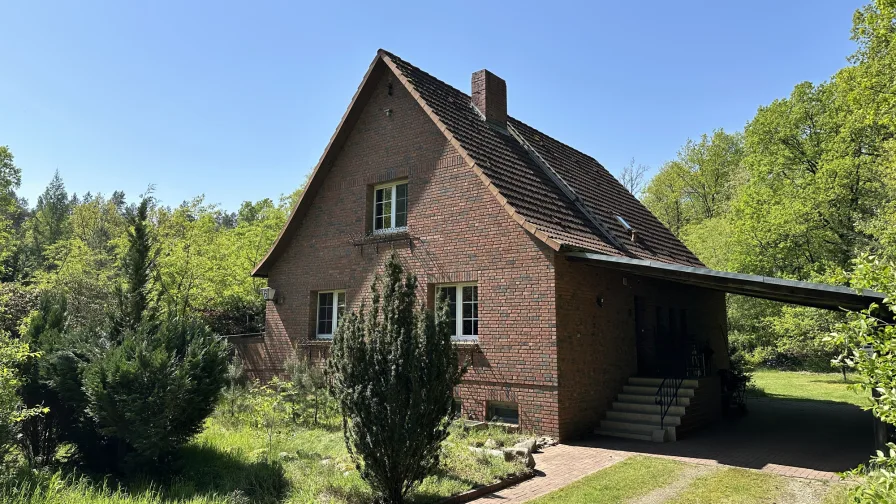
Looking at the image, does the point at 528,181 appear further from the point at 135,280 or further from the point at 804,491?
the point at 135,280

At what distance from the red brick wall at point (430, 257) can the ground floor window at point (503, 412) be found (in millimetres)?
170

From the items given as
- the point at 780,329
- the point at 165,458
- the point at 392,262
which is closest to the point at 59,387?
the point at 165,458

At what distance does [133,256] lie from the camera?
9781 mm

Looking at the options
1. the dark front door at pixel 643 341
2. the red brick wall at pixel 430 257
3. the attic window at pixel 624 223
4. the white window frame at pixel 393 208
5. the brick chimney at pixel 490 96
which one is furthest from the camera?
the brick chimney at pixel 490 96

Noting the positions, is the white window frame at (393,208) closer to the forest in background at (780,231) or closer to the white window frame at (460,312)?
the white window frame at (460,312)

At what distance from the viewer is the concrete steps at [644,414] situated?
1030 centimetres

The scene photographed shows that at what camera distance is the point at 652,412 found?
10.8 m

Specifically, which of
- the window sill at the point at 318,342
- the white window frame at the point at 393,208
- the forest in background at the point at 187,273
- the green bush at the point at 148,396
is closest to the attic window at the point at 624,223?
the white window frame at the point at 393,208

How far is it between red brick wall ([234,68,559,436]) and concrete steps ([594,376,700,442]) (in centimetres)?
161

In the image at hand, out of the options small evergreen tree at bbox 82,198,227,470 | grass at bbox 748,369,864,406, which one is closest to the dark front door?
grass at bbox 748,369,864,406

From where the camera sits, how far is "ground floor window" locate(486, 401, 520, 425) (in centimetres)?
1069

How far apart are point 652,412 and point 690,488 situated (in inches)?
151

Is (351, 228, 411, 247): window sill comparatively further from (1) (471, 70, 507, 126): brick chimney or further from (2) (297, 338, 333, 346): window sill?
(1) (471, 70, 507, 126): brick chimney

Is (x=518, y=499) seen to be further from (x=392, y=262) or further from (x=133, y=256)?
(x=133, y=256)
